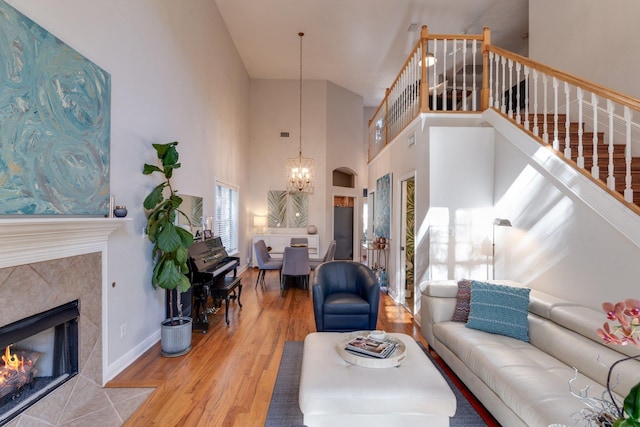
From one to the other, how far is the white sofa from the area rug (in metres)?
0.15

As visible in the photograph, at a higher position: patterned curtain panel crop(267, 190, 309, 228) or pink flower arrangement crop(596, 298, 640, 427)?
patterned curtain panel crop(267, 190, 309, 228)

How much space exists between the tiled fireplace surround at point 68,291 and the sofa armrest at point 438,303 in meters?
2.61

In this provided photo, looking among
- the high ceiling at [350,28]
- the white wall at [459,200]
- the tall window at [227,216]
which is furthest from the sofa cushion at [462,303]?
the high ceiling at [350,28]

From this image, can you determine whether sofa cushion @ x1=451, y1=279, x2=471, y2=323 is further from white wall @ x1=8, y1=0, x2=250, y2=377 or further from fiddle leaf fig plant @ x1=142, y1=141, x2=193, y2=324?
white wall @ x1=8, y1=0, x2=250, y2=377

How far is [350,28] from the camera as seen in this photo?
21.0 ft

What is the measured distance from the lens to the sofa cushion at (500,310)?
2637mm

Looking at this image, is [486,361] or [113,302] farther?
[113,302]

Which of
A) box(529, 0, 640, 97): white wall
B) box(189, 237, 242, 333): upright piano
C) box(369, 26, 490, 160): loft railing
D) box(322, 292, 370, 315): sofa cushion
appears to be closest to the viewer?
box(322, 292, 370, 315): sofa cushion

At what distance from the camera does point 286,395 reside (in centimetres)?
253

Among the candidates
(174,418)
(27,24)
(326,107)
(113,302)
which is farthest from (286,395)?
(326,107)

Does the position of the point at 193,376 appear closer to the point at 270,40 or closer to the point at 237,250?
the point at 237,250

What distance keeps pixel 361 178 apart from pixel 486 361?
806 cm

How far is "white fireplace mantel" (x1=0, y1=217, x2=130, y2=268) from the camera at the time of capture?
1731 millimetres

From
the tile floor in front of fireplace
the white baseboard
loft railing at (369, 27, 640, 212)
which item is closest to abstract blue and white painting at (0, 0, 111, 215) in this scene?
the tile floor in front of fireplace
